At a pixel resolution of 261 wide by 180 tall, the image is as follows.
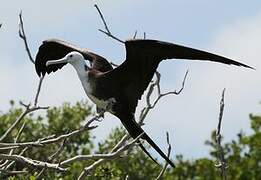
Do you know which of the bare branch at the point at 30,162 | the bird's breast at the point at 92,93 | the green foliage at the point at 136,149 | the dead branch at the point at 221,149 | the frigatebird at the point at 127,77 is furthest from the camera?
the green foliage at the point at 136,149

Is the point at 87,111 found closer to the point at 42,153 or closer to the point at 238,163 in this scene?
the point at 42,153

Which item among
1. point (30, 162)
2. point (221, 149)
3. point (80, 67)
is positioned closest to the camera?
point (221, 149)

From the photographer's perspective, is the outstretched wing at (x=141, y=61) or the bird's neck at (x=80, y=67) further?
the bird's neck at (x=80, y=67)

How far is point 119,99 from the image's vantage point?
313 inches

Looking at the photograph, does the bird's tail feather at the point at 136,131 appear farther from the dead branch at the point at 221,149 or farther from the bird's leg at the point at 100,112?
the dead branch at the point at 221,149

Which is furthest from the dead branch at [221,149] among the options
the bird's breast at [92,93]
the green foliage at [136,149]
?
the green foliage at [136,149]

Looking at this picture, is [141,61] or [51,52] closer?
[141,61]

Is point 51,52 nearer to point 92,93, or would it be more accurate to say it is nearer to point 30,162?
point 92,93

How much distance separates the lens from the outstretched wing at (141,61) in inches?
297

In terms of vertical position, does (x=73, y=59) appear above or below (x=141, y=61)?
above

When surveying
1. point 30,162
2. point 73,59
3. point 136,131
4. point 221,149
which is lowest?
point 221,149

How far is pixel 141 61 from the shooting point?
309 inches

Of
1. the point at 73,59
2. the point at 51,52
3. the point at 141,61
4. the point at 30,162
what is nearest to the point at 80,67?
the point at 73,59

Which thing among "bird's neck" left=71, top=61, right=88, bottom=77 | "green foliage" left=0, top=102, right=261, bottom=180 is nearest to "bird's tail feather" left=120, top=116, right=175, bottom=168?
"bird's neck" left=71, top=61, right=88, bottom=77
